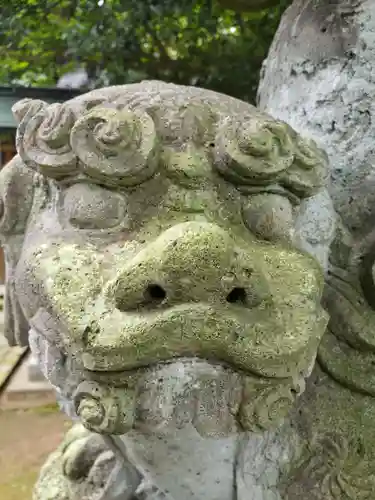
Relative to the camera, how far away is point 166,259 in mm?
490

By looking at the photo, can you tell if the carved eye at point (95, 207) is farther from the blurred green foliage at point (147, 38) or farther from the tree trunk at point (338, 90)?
the blurred green foliage at point (147, 38)

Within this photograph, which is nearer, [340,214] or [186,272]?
[186,272]

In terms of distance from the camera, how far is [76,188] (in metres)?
0.57

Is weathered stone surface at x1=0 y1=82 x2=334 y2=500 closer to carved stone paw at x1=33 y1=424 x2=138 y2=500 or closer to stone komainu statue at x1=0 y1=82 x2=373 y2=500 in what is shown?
stone komainu statue at x1=0 y1=82 x2=373 y2=500

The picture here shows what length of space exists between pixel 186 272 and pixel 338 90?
16.8 inches

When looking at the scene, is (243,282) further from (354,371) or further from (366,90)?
(366,90)

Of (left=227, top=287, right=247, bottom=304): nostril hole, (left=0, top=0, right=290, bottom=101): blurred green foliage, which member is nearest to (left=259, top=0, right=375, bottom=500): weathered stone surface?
(left=227, top=287, right=247, bottom=304): nostril hole

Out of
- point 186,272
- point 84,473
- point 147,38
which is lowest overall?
point 84,473

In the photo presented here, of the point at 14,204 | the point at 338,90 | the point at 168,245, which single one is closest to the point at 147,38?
the point at 338,90

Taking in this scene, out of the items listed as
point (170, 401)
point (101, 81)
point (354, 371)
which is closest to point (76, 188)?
point (170, 401)

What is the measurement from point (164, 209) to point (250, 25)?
82 cm

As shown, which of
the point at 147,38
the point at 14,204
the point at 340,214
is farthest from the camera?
the point at 147,38

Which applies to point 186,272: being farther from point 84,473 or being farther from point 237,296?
point 84,473

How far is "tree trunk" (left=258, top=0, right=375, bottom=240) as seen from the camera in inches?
Result: 31.1
